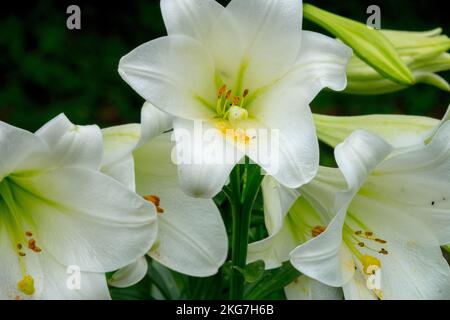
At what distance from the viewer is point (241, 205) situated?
1.02 m

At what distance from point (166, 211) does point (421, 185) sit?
318mm

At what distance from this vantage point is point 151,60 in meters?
0.93

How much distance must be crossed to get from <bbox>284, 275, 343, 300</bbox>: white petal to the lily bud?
0.27 m

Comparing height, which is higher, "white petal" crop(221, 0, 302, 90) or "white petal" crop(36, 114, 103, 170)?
"white petal" crop(221, 0, 302, 90)

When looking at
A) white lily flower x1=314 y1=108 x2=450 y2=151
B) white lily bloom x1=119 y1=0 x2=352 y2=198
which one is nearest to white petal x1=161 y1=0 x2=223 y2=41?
white lily bloom x1=119 y1=0 x2=352 y2=198

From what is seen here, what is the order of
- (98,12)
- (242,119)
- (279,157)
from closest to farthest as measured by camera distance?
1. (279,157)
2. (242,119)
3. (98,12)

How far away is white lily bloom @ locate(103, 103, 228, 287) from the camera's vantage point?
0.97m

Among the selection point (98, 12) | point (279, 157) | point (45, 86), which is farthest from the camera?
point (98, 12)

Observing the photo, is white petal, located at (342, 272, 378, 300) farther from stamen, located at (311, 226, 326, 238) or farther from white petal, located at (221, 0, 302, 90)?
white petal, located at (221, 0, 302, 90)

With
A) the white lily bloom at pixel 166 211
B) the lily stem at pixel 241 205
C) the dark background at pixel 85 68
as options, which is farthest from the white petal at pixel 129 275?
the dark background at pixel 85 68

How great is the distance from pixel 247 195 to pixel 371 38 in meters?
0.26

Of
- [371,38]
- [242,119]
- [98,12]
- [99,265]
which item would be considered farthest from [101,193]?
[98,12]
